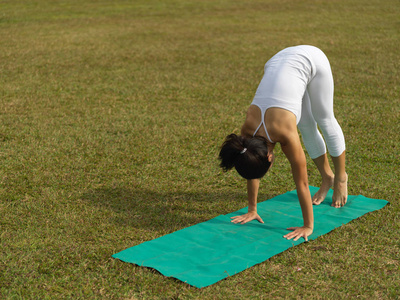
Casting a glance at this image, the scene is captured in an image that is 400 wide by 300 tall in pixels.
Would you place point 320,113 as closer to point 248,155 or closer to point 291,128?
point 291,128

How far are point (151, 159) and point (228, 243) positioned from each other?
2.18m

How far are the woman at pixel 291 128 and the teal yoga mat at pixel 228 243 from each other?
13cm

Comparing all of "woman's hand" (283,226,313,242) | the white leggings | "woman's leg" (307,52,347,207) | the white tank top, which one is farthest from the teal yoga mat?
the white tank top

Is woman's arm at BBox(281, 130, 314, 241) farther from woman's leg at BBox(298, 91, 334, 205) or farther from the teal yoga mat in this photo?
woman's leg at BBox(298, 91, 334, 205)

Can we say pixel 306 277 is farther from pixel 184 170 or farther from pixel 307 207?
pixel 184 170

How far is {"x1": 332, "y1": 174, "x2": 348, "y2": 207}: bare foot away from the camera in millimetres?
4586

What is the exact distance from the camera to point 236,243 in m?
3.96

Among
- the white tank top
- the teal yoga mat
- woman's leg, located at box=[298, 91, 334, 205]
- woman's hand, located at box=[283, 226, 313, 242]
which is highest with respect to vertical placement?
the white tank top

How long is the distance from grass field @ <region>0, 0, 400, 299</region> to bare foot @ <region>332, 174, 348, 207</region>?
0.94 feet

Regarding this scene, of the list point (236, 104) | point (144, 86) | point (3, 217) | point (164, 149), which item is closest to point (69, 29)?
point (144, 86)

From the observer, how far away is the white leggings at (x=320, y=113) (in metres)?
4.21

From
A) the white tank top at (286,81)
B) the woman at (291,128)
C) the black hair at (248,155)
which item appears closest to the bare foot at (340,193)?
the woman at (291,128)

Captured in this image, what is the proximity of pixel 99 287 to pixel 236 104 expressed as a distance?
17.2 ft

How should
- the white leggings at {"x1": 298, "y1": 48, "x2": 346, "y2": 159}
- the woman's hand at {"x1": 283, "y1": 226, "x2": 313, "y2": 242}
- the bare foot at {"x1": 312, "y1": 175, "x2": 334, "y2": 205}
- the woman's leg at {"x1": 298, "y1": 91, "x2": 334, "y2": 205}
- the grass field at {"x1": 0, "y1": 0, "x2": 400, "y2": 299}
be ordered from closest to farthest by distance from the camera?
the grass field at {"x1": 0, "y1": 0, "x2": 400, "y2": 299} < the woman's hand at {"x1": 283, "y1": 226, "x2": 313, "y2": 242} < the white leggings at {"x1": 298, "y1": 48, "x2": 346, "y2": 159} < the woman's leg at {"x1": 298, "y1": 91, "x2": 334, "y2": 205} < the bare foot at {"x1": 312, "y1": 175, "x2": 334, "y2": 205}
